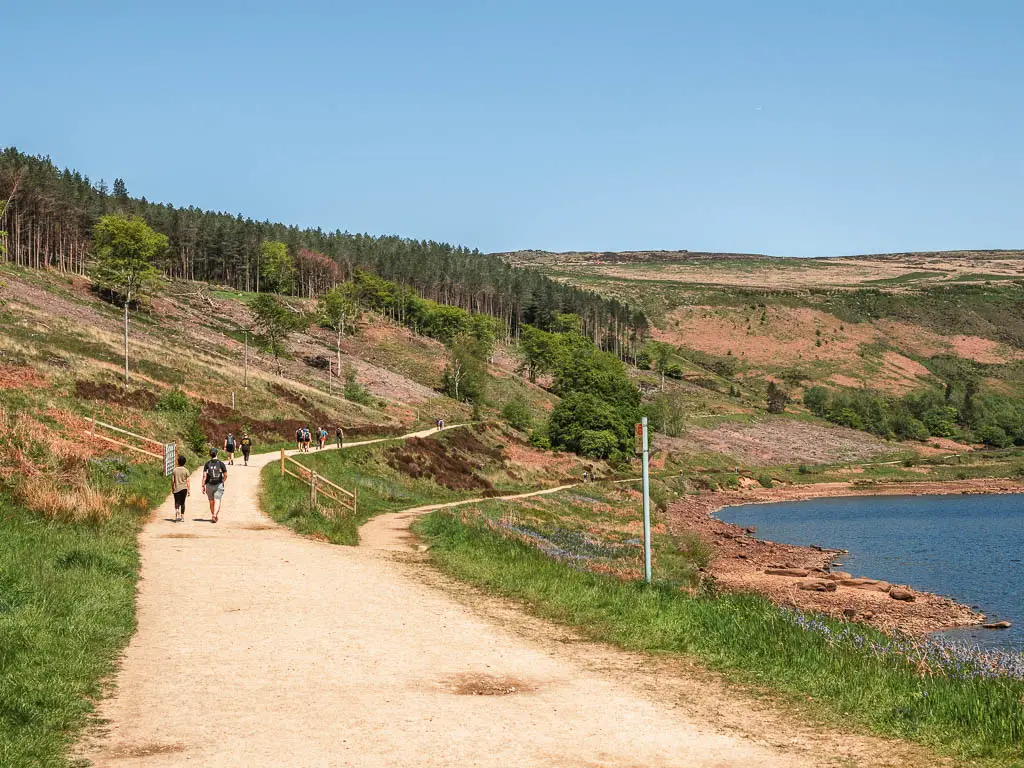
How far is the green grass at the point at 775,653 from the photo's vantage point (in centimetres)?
889

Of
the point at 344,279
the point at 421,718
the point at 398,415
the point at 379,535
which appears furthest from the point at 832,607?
the point at 344,279

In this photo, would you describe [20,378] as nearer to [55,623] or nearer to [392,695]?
[55,623]

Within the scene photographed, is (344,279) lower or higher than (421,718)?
higher

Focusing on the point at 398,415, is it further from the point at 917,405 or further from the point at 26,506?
the point at 917,405

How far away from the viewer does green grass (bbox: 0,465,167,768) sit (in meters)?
7.94

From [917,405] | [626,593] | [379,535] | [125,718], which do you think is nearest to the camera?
[125,718]

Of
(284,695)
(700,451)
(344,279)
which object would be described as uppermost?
(344,279)

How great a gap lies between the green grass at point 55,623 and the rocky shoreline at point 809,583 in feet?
40.3

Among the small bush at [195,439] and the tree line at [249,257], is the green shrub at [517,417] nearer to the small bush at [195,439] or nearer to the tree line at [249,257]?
the small bush at [195,439]

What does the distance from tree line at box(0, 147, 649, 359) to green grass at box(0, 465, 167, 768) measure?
112 meters

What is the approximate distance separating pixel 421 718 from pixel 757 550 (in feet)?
137

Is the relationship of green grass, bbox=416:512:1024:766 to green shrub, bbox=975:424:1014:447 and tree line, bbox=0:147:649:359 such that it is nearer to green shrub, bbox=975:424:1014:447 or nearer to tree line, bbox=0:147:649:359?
tree line, bbox=0:147:649:359

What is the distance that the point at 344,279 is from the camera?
18175cm

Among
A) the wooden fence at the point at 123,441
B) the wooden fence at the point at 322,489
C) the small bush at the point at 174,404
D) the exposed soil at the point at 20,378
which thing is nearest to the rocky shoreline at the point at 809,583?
the wooden fence at the point at 322,489
